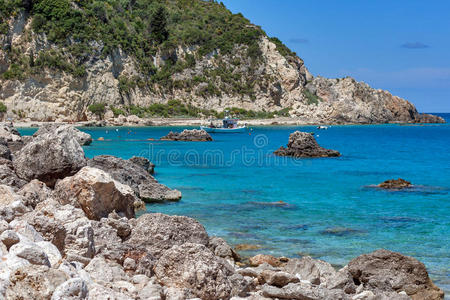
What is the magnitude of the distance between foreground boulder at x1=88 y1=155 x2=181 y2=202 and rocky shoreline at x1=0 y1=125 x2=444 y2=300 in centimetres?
544

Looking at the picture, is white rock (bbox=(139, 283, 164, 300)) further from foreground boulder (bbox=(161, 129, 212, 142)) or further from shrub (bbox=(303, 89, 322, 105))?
shrub (bbox=(303, 89, 322, 105))

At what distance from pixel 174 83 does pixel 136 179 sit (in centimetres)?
8502

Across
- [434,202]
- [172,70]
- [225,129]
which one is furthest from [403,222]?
[172,70]

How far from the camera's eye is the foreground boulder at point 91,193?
11.2 meters

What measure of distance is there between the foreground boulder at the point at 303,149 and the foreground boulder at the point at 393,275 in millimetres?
31879

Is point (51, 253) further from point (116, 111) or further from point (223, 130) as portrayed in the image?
point (116, 111)

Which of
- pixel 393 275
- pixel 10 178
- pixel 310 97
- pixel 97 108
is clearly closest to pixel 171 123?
pixel 97 108

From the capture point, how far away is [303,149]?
41.5 m

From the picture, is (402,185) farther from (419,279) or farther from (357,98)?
(357,98)

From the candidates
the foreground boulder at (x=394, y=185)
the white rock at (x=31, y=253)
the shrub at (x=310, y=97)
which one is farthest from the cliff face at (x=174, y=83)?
the white rock at (x=31, y=253)

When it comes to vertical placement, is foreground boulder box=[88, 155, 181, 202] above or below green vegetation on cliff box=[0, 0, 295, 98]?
below

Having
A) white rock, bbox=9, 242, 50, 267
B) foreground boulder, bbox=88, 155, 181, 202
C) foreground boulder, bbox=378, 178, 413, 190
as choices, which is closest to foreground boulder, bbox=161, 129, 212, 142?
foreground boulder, bbox=378, 178, 413, 190

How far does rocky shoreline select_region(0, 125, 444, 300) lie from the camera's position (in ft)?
19.0

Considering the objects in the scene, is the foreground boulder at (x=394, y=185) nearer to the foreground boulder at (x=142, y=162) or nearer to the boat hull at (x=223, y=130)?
the foreground boulder at (x=142, y=162)
